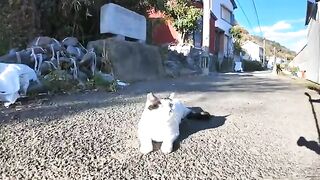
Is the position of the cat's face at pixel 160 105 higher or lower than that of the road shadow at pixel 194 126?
higher

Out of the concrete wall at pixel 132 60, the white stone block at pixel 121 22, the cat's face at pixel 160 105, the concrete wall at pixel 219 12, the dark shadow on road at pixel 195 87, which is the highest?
the concrete wall at pixel 219 12

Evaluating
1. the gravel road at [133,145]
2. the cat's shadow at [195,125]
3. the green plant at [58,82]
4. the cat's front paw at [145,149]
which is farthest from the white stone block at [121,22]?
the cat's front paw at [145,149]

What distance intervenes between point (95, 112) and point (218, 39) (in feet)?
108

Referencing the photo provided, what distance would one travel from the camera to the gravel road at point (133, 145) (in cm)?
344

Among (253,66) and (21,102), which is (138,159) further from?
(253,66)

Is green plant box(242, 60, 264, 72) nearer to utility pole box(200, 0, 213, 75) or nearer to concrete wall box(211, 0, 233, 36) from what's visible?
concrete wall box(211, 0, 233, 36)

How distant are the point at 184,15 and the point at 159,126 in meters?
20.3

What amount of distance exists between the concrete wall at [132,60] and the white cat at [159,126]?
4437 mm

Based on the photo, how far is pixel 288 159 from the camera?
380 centimetres

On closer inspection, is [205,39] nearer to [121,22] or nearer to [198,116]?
[121,22]

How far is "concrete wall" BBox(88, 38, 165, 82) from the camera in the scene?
880 cm

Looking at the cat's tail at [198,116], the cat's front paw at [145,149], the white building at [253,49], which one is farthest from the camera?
the white building at [253,49]

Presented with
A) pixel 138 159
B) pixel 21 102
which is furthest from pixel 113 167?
pixel 21 102

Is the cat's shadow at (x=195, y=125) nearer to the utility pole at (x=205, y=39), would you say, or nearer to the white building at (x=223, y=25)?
the utility pole at (x=205, y=39)
